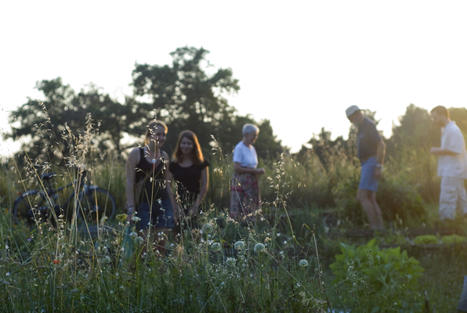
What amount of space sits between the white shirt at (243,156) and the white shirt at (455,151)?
302cm

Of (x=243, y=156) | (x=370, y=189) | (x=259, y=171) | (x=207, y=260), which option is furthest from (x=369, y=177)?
(x=207, y=260)

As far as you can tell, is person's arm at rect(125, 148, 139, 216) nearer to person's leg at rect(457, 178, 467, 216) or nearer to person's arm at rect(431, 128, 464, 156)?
person's arm at rect(431, 128, 464, 156)

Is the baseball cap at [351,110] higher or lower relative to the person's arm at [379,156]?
higher

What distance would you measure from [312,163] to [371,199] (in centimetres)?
376

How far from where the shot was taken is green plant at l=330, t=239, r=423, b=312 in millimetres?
3152

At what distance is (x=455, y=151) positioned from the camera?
739 centimetres

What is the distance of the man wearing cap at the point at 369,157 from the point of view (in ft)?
23.4

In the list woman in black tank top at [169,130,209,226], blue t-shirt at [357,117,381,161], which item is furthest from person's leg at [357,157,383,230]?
woman in black tank top at [169,130,209,226]

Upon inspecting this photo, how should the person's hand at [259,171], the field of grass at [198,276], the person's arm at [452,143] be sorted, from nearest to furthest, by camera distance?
the field of grass at [198,276] < the person's hand at [259,171] < the person's arm at [452,143]

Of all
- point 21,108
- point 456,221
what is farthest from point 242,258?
A: point 456,221

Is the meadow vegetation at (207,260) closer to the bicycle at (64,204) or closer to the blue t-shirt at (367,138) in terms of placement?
the bicycle at (64,204)

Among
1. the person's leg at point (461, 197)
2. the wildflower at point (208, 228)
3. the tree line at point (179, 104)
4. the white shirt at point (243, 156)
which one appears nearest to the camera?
the wildflower at point (208, 228)

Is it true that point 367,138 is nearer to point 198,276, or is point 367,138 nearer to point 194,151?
point 194,151

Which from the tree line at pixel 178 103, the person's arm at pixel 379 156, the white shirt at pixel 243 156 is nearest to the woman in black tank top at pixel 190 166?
the white shirt at pixel 243 156
